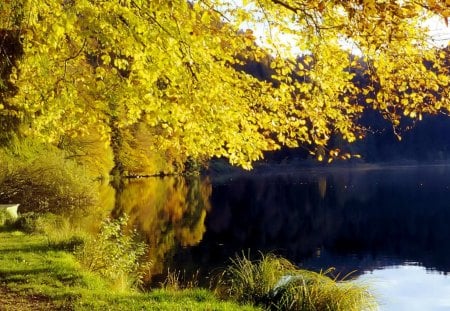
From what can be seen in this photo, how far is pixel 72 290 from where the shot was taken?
10672 millimetres

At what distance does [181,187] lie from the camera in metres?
61.8

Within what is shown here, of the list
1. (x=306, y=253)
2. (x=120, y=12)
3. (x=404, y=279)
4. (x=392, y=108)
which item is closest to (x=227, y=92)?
(x=120, y=12)

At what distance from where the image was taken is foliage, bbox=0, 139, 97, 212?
3062 centimetres

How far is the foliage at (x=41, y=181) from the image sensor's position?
100 feet

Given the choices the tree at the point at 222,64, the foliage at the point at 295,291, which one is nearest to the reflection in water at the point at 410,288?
the foliage at the point at 295,291

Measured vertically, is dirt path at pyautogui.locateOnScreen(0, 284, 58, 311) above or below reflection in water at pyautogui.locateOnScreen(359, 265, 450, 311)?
above

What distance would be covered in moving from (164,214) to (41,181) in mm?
10367

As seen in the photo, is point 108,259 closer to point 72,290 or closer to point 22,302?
point 72,290

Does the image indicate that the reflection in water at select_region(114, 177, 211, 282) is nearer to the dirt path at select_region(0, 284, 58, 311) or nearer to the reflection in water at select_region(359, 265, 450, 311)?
the reflection in water at select_region(359, 265, 450, 311)

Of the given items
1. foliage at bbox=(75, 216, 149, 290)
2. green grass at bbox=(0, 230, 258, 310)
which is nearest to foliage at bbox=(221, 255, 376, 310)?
green grass at bbox=(0, 230, 258, 310)

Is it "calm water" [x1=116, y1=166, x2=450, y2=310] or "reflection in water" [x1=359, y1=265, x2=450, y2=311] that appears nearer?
"reflection in water" [x1=359, y1=265, x2=450, y2=311]

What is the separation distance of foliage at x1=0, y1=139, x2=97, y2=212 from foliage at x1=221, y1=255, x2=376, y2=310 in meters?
19.3

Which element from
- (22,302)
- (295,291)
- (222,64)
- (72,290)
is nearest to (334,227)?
(295,291)

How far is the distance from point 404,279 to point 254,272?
13.2 metres
